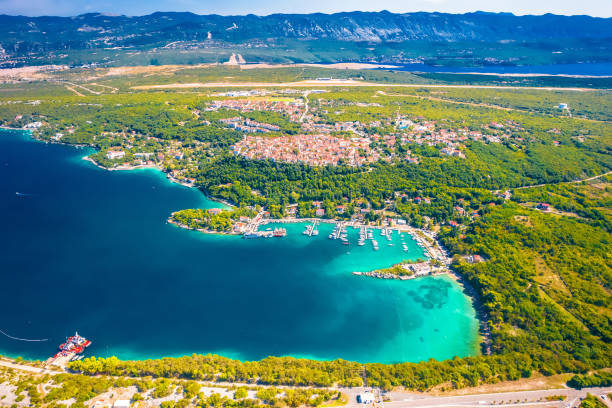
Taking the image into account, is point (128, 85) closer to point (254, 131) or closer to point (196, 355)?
point (254, 131)

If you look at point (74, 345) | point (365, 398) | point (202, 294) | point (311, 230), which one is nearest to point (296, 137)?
point (311, 230)

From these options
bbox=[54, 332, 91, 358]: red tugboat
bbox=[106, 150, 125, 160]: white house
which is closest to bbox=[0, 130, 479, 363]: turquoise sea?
bbox=[54, 332, 91, 358]: red tugboat

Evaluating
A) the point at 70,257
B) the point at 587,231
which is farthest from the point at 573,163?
the point at 70,257

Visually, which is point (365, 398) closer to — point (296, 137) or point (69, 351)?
point (69, 351)

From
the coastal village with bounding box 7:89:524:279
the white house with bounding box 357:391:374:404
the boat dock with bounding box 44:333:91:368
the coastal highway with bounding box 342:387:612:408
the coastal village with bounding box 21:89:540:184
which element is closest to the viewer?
the white house with bounding box 357:391:374:404

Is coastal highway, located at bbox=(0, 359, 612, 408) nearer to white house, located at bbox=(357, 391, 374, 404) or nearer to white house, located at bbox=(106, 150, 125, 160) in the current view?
white house, located at bbox=(357, 391, 374, 404)

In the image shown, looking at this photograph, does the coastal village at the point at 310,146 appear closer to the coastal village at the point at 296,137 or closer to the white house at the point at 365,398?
the coastal village at the point at 296,137
